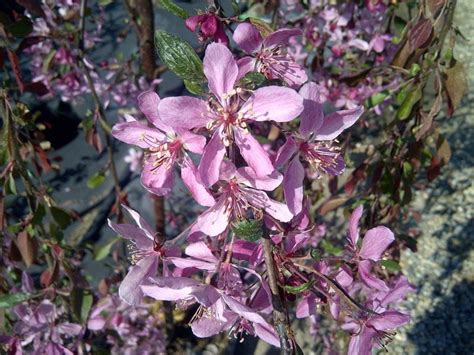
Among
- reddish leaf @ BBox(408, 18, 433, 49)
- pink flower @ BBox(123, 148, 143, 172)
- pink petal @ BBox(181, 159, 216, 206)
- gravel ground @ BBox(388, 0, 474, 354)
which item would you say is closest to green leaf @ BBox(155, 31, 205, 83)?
pink petal @ BBox(181, 159, 216, 206)

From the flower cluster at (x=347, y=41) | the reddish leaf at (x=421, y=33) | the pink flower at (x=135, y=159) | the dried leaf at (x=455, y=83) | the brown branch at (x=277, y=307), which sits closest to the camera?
the brown branch at (x=277, y=307)

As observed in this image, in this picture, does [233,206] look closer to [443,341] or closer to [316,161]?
[316,161]

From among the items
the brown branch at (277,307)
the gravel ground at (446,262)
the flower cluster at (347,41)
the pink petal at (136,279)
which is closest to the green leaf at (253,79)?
the brown branch at (277,307)

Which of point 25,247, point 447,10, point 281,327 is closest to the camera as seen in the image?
point 281,327

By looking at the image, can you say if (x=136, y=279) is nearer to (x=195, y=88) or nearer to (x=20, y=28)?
(x=195, y=88)

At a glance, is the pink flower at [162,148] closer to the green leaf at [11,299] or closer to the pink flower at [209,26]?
the pink flower at [209,26]

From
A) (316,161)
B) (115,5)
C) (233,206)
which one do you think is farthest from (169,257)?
(115,5)
